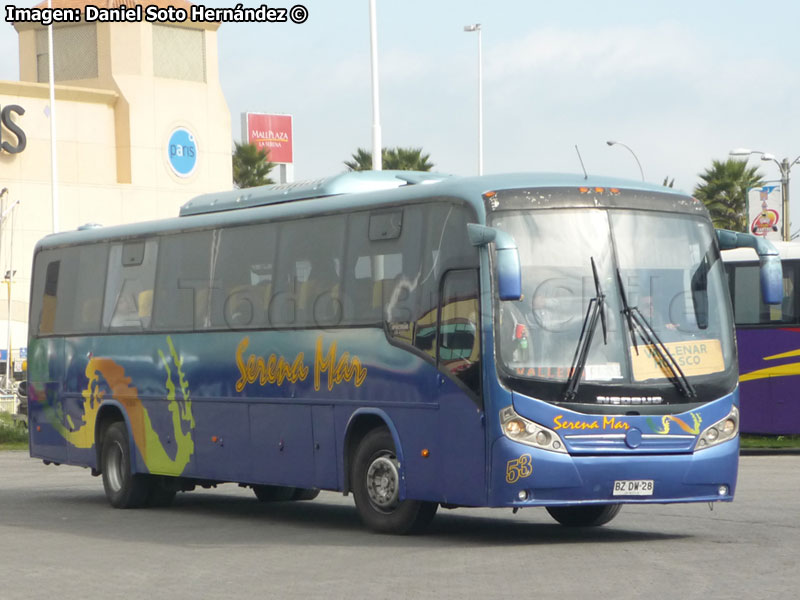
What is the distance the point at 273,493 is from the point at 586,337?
7204 mm

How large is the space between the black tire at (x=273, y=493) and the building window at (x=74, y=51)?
2244 inches

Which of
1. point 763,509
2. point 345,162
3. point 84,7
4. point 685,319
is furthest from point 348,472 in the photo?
point 84,7

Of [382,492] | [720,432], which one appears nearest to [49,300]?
[382,492]

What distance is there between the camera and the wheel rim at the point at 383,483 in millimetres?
14211

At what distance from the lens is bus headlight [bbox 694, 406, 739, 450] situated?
13.5 metres

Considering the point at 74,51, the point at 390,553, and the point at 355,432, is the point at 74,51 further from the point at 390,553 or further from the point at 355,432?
the point at 390,553

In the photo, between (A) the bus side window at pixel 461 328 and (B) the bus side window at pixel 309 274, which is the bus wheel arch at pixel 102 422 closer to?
(B) the bus side window at pixel 309 274

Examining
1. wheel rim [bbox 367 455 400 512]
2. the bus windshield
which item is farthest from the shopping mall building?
the bus windshield

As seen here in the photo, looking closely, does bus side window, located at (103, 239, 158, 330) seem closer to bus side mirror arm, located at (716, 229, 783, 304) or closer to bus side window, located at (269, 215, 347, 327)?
bus side window, located at (269, 215, 347, 327)

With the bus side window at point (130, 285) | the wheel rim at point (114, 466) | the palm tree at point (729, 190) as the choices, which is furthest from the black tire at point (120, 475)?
the palm tree at point (729, 190)

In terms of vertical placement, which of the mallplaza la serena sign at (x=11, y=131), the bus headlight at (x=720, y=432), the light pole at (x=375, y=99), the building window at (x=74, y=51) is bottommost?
the bus headlight at (x=720, y=432)

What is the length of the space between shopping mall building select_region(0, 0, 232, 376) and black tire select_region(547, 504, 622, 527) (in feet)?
181

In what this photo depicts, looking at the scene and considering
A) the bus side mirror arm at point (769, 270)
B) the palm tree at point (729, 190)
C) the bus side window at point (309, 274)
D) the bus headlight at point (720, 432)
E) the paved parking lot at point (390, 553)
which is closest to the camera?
the paved parking lot at point (390, 553)

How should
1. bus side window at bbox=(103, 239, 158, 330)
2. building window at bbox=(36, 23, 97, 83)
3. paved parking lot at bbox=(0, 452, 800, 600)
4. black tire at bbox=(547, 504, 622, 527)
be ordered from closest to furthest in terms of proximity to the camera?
paved parking lot at bbox=(0, 452, 800, 600)
black tire at bbox=(547, 504, 622, 527)
bus side window at bbox=(103, 239, 158, 330)
building window at bbox=(36, 23, 97, 83)
